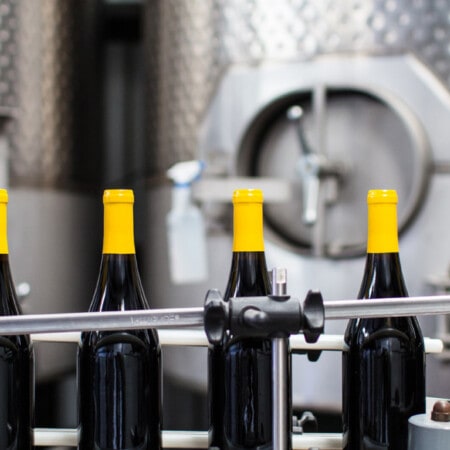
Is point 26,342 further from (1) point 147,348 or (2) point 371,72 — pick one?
(2) point 371,72

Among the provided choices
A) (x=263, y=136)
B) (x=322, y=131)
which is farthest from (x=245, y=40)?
(x=322, y=131)

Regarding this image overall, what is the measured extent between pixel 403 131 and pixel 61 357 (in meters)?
1.42

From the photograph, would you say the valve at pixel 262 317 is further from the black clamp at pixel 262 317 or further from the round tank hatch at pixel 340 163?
the round tank hatch at pixel 340 163

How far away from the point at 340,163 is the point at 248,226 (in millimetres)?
1319

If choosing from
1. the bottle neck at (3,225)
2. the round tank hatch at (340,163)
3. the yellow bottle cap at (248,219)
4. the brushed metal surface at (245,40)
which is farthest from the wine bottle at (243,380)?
the brushed metal surface at (245,40)

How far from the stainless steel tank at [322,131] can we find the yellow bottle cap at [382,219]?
1.21 meters

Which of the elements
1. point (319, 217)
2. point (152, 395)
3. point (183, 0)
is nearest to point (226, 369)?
point (152, 395)

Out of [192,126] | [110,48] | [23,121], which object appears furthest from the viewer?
[110,48]

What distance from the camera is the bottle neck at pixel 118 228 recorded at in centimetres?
74

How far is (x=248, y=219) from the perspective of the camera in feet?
2.48

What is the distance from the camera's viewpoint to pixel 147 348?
0.82 metres

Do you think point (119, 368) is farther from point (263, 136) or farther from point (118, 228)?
point (263, 136)

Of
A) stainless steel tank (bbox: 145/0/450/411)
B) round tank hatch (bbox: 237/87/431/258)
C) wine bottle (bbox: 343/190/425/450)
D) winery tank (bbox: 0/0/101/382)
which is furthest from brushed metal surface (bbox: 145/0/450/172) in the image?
wine bottle (bbox: 343/190/425/450)

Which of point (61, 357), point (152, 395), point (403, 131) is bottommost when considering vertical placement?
point (61, 357)
